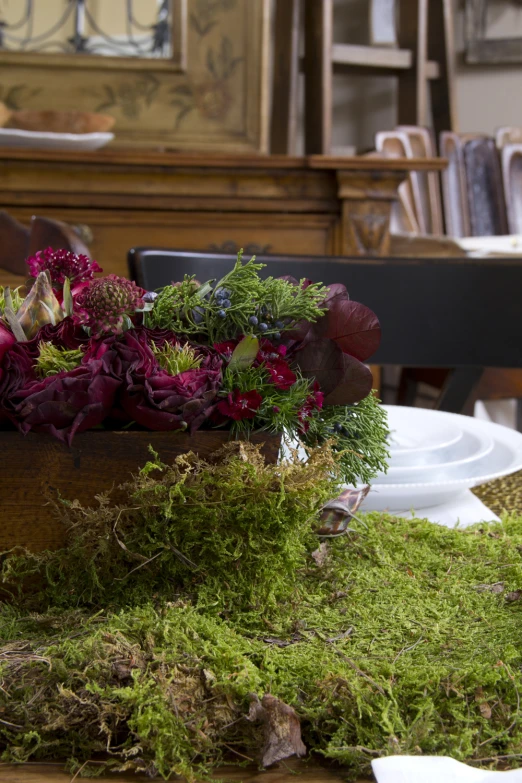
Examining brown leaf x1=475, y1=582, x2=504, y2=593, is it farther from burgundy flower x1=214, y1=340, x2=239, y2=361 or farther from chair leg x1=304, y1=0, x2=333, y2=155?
chair leg x1=304, y1=0, x2=333, y2=155

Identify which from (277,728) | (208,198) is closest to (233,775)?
(277,728)

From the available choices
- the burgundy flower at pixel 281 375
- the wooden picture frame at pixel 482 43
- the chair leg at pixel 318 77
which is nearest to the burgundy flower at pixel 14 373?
the burgundy flower at pixel 281 375

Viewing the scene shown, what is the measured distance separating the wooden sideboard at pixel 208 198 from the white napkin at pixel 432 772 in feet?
4.31

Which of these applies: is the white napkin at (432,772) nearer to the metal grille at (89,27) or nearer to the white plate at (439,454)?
the white plate at (439,454)

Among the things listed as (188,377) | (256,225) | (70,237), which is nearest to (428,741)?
(188,377)

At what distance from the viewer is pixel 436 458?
63 cm

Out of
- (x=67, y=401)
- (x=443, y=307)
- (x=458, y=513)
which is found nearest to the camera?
(x=67, y=401)

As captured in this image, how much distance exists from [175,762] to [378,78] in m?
3.52

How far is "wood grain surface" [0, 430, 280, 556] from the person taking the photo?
37cm

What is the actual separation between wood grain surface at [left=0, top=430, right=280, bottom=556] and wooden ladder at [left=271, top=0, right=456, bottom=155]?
2.38 metres

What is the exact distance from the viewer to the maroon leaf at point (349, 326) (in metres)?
0.41

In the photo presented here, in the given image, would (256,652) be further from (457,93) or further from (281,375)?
(457,93)

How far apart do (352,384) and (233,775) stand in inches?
7.8

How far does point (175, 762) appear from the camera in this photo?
27 centimetres
